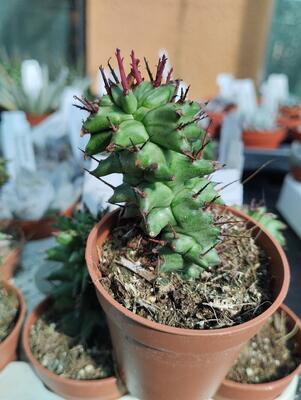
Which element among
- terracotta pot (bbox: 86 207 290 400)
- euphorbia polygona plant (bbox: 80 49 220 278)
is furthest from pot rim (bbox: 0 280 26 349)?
euphorbia polygona plant (bbox: 80 49 220 278)

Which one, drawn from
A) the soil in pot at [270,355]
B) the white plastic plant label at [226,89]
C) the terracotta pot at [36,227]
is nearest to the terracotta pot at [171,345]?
the soil in pot at [270,355]

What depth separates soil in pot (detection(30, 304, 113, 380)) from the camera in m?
0.87

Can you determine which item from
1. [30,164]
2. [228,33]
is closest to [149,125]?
[30,164]

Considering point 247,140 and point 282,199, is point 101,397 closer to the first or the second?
point 282,199

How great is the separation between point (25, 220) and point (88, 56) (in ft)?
6.11

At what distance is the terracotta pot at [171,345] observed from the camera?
2.03 ft

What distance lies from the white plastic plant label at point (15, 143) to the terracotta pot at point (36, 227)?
0.18 meters

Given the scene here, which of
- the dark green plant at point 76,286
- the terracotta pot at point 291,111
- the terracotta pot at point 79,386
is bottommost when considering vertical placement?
the terracotta pot at point 79,386

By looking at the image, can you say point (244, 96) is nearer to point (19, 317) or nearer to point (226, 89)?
point (226, 89)

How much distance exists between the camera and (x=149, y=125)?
583mm

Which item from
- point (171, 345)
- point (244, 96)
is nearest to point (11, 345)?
point (171, 345)

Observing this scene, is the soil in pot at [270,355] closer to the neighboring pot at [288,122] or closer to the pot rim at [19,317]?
the pot rim at [19,317]

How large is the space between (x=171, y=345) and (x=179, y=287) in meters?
0.10

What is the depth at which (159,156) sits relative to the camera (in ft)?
1.91
